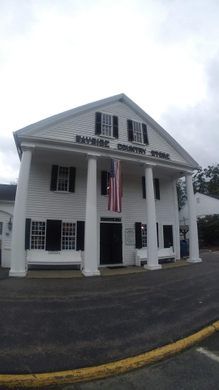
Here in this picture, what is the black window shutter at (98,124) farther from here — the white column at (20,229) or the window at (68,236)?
the window at (68,236)

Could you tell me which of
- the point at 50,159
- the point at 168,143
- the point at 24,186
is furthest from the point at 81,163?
the point at 168,143

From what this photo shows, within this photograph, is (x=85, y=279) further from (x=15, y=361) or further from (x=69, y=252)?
(x=15, y=361)

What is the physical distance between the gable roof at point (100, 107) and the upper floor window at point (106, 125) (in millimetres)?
623

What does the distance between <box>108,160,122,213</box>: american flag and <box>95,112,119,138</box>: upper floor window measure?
194cm

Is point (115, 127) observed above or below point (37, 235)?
above

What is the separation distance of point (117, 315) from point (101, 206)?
924cm

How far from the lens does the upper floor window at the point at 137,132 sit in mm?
15211

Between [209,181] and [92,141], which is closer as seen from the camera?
[92,141]

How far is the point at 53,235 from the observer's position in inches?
540

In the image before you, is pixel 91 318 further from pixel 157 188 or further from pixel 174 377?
pixel 157 188

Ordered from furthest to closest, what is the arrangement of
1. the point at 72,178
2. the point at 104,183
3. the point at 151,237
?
the point at 104,183
the point at 72,178
the point at 151,237

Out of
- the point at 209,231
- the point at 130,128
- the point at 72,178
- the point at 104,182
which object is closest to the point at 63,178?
the point at 72,178

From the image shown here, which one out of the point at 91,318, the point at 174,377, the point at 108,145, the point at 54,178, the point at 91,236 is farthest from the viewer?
the point at 54,178

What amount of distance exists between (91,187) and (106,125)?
3914 millimetres
